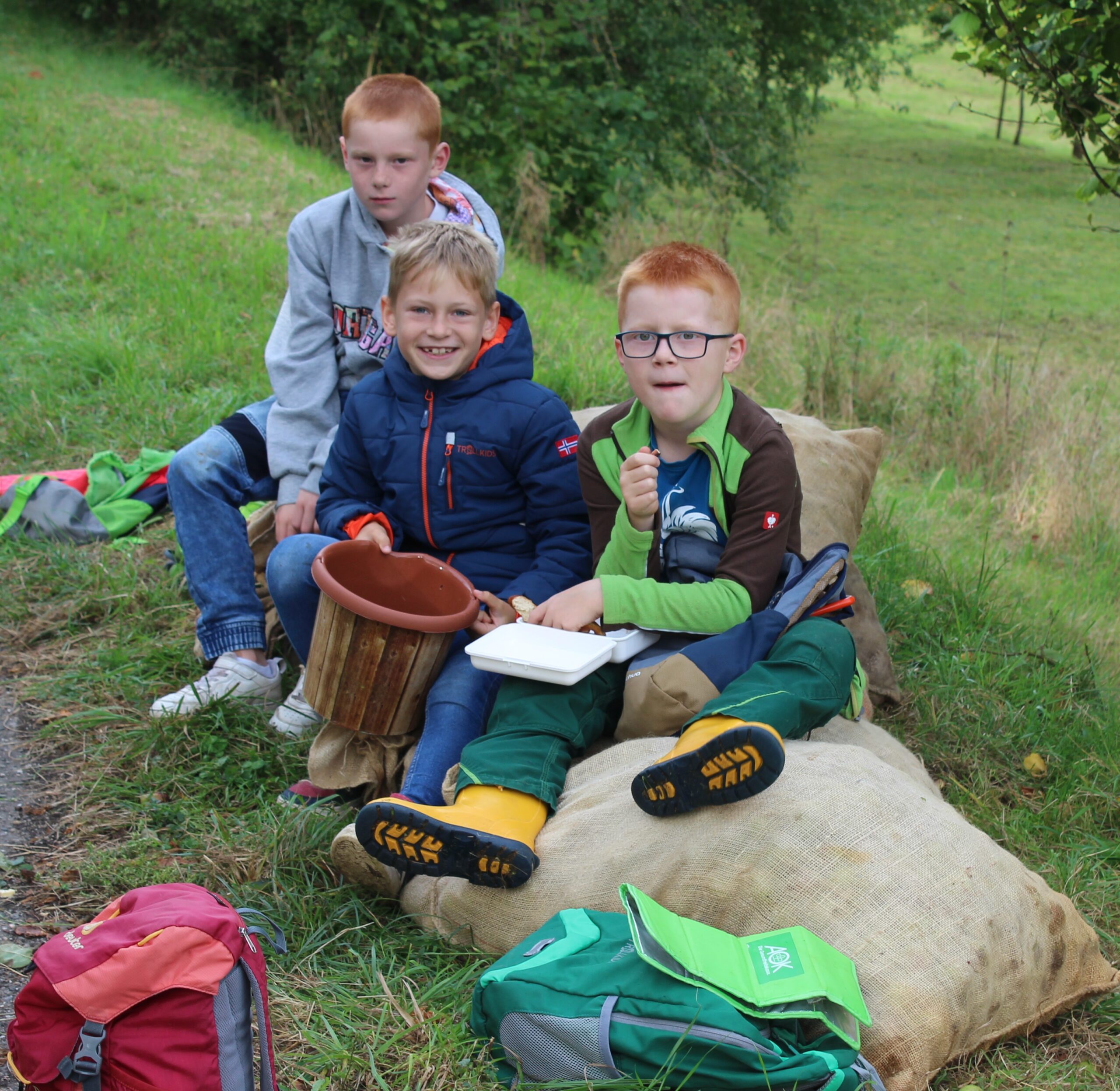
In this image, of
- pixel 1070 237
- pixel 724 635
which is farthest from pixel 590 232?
pixel 1070 237

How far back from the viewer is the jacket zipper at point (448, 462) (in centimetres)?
320

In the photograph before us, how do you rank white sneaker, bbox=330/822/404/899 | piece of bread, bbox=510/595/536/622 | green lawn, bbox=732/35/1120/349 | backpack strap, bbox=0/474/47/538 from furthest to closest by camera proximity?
green lawn, bbox=732/35/1120/349 < backpack strap, bbox=0/474/47/538 < piece of bread, bbox=510/595/536/622 < white sneaker, bbox=330/822/404/899

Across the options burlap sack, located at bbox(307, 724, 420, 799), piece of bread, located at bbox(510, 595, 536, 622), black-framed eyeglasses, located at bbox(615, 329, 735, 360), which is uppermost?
black-framed eyeglasses, located at bbox(615, 329, 735, 360)

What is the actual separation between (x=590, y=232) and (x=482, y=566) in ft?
25.5

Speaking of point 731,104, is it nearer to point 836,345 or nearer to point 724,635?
point 836,345

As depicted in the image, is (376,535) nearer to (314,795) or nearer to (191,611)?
(314,795)

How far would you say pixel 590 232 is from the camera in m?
10.4

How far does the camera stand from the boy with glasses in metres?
2.37

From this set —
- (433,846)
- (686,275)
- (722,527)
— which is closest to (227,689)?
(433,846)

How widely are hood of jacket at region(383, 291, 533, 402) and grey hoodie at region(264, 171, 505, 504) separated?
384mm

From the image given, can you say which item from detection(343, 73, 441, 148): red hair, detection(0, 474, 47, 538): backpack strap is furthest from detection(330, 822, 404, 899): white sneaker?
detection(0, 474, 47, 538): backpack strap

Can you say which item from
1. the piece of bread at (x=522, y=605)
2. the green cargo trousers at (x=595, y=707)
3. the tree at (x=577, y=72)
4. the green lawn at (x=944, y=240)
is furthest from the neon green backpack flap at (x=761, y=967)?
the tree at (x=577, y=72)

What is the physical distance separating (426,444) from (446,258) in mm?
519

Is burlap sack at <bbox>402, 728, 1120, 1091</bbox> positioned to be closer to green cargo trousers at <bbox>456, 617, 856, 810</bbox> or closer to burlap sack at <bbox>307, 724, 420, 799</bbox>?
green cargo trousers at <bbox>456, 617, 856, 810</bbox>
